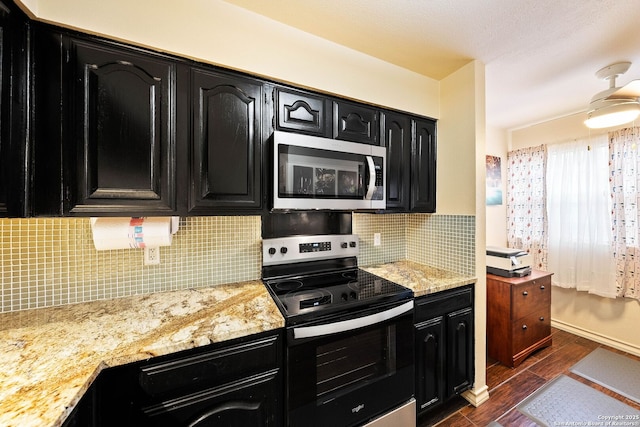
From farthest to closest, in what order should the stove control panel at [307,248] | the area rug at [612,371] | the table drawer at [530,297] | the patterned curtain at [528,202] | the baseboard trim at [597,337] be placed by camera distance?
the patterned curtain at [528,202] < the baseboard trim at [597,337] < the table drawer at [530,297] < the area rug at [612,371] < the stove control panel at [307,248]

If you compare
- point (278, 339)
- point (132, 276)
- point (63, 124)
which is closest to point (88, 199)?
point (63, 124)

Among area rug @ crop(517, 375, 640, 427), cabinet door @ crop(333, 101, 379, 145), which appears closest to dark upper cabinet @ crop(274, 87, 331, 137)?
cabinet door @ crop(333, 101, 379, 145)

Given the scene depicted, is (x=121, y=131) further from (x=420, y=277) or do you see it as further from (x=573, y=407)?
(x=573, y=407)

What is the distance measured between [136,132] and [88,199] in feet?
1.21

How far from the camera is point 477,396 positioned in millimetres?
1864

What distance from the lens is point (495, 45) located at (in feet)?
5.43

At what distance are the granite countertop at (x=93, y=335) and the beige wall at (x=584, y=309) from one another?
11.6ft

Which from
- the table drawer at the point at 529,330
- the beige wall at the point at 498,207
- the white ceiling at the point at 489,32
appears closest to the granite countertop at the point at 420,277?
the table drawer at the point at 529,330

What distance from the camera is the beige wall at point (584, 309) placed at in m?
2.47

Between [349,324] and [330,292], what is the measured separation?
0.25m

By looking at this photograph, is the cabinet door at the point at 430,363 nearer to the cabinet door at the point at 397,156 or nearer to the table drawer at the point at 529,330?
the cabinet door at the point at 397,156

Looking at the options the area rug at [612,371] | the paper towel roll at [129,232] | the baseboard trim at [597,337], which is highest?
the paper towel roll at [129,232]

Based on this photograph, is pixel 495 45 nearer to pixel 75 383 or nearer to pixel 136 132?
pixel 136 132

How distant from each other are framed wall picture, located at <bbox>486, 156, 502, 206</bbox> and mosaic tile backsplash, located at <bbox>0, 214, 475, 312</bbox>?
169 centimetres
